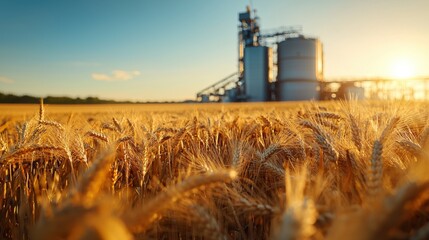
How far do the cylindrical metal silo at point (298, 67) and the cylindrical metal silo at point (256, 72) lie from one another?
1.59 metres

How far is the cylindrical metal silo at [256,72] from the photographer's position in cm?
3400

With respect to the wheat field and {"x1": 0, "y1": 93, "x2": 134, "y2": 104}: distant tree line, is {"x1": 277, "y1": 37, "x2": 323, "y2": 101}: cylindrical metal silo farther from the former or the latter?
the wheat field

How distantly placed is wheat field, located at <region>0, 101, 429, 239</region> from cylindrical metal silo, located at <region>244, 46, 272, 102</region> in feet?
106

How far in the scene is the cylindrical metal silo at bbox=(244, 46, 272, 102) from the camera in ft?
112

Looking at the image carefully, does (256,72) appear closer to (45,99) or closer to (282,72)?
(282,72)

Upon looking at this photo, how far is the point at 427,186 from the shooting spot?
57cm

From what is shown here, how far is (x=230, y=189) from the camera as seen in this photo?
96cm

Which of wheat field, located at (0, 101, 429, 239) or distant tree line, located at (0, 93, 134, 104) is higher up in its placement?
distant tree line, located at (0, 93, 134, 104)

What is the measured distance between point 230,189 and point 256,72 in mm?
33988

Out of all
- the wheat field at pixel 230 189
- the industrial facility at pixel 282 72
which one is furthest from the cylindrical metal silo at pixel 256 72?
the wheat field at pixel 230 189

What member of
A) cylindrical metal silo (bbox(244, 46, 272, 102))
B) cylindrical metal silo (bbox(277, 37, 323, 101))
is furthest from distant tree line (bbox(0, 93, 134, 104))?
cylindrical metal silo (bbox(277, 37, 323, 101))

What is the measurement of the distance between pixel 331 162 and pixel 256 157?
48 centimetres

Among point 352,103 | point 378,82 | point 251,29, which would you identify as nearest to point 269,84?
point 251,29

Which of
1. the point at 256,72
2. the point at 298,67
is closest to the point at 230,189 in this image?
the point at 256,72
